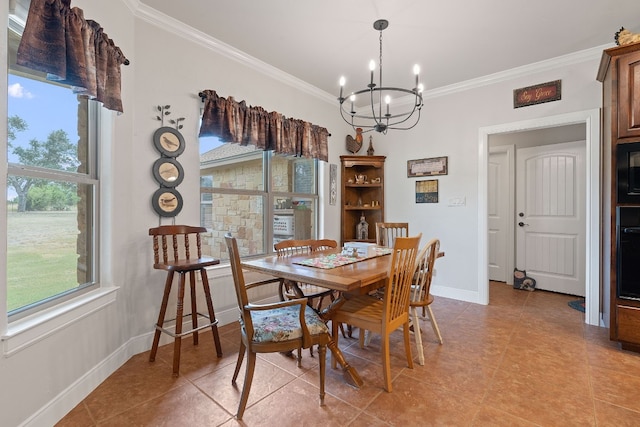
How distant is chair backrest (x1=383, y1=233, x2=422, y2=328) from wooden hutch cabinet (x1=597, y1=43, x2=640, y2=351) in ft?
5.82

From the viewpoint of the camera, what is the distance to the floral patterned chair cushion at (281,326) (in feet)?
5.20

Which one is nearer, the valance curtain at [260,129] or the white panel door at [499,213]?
the valance curtain at [260,129]

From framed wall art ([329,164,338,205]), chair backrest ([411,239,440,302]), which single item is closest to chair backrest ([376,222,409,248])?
framed wall art ([329,164,338,205])

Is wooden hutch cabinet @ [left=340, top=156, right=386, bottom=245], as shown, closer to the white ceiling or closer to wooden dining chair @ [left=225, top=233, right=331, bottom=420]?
the white ceiling

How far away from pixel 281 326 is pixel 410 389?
937mm

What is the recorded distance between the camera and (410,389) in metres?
1.83

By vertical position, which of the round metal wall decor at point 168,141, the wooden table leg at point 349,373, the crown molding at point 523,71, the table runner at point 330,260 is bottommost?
the wooden table leg at point 349,373

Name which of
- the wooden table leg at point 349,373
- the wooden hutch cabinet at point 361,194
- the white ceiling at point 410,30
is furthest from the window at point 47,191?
the wooden hutch cabinet at point 361,194

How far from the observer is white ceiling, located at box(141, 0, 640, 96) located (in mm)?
2250

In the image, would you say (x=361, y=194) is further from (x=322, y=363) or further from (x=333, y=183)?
(x=322, y=363)

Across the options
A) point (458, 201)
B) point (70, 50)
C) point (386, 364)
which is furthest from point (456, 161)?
point (70, 50)

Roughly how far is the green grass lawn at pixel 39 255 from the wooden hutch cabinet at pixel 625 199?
13.0 ft

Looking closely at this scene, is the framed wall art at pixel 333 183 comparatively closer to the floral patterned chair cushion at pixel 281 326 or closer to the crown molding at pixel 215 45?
the crown molding at pixel 215 45

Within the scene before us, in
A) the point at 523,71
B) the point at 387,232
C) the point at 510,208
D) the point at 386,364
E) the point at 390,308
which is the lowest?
the point at 386,364
